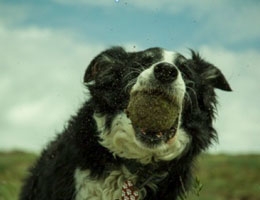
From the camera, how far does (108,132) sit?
6.14m

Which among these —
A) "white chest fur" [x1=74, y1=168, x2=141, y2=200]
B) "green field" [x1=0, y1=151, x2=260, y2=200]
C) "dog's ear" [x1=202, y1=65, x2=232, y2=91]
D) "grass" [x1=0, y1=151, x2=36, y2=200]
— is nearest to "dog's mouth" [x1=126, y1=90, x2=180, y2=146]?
"white chest fur" [x1=74, y1=168, x2=141, y2=200]

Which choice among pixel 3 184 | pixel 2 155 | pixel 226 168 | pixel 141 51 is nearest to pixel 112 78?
pixel 141 51

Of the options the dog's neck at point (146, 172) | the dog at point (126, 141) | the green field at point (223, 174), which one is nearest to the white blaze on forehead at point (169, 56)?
the dog at point (126, 141)

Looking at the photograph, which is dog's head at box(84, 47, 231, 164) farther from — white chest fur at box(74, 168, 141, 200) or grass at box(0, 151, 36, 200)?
grass at box(0, 151, 36, 200)

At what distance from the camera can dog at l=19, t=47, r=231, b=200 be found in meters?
6.03

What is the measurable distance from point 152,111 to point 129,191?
2.51ft

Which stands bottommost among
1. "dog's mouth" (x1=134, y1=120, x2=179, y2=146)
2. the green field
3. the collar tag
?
the green field

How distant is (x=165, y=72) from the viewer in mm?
5738

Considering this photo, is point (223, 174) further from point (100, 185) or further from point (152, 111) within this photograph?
point (152, 111)

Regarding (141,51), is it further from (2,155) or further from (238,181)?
(2,155)

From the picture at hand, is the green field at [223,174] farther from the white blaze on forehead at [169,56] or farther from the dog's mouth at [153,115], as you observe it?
the dog's mouth at [153,115]

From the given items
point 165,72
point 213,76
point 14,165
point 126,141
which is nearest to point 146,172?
point 126,141

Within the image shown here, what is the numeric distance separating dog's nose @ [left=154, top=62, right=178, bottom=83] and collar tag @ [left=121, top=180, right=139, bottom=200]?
1.02 meters

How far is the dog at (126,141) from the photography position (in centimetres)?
603
